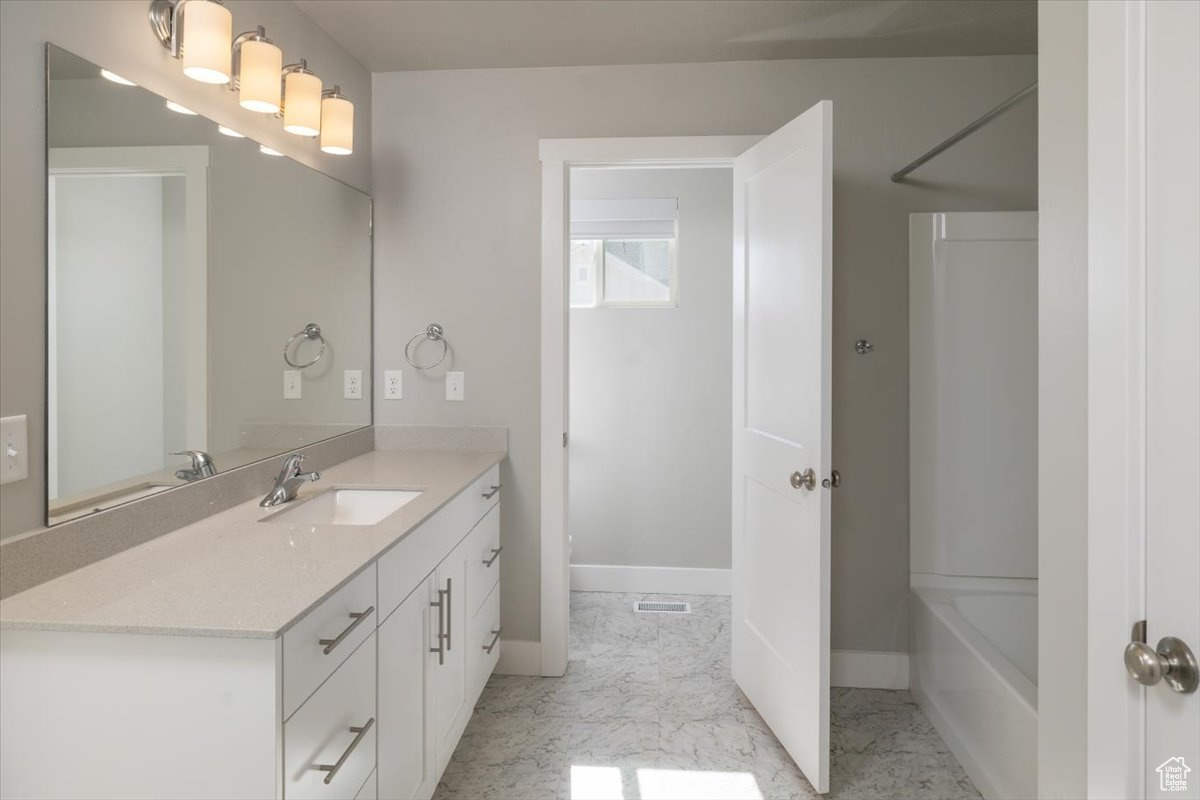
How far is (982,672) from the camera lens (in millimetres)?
1979

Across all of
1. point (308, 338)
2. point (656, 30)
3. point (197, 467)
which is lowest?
point (197, 467)

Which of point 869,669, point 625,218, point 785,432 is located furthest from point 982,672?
point 625,218

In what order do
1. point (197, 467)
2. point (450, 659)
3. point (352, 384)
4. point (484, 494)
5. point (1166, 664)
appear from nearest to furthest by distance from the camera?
point (1166, 664)
point (197, 467)
point (450, 659)
point (484, 494)
point (352, 384)

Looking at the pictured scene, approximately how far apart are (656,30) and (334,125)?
113 cm

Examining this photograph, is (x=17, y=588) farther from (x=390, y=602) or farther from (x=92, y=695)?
(x=390, y=602)

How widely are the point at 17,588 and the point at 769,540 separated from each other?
1.97m

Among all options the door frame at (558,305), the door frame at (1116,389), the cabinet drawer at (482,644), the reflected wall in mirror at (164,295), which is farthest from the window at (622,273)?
the door frame at (1116,389)

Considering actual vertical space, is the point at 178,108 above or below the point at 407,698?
above

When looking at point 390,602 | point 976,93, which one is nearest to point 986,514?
point 976,93

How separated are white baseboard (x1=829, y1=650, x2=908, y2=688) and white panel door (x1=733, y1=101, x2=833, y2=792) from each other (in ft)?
1.37

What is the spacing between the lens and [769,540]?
2.32m

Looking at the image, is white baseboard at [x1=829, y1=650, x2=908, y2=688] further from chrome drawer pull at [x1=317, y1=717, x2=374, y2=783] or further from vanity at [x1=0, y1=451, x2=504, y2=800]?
chrome drawer pull at [x1=317, y1=717, x2=374, y2=783]

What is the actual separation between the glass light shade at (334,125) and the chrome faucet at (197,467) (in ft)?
3.44

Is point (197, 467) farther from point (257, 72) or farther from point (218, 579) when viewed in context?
point (257, 72)
